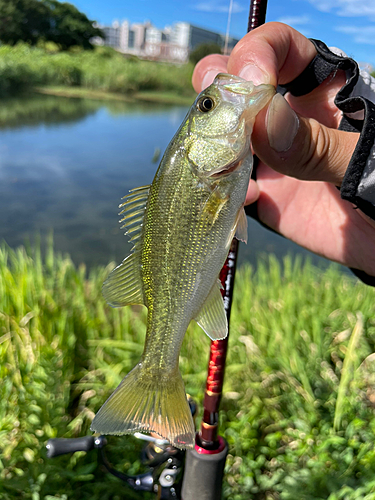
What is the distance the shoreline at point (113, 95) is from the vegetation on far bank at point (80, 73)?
31 centimetres

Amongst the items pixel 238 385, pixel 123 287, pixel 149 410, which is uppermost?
pixel 123 287

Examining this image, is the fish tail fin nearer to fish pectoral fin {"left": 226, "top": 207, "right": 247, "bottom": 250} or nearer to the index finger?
fish pectoral fin {"left": 226, "top": 207, "right": 247, "bottom": 250}

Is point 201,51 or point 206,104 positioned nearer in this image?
point 206,104

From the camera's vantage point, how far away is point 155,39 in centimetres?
6769

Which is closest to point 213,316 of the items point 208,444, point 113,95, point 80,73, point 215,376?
point 215,376

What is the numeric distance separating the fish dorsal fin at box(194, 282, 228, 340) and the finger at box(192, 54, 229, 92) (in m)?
0.97

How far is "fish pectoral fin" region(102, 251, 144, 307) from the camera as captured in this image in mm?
1123

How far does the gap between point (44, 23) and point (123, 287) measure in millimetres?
30768

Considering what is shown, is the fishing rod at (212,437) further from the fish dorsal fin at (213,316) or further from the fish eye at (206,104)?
the fish eye at (206,104)

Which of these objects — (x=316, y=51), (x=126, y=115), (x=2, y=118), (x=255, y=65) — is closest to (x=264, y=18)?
(x=316, y=51)

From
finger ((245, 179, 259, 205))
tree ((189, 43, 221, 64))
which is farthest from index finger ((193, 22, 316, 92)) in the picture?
tree ((189, 43, 221, 64))

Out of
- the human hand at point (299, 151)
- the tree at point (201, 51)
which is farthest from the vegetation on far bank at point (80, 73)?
the human hand at point (299, 151)

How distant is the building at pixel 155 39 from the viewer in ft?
146

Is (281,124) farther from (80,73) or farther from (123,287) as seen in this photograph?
(80,73)
